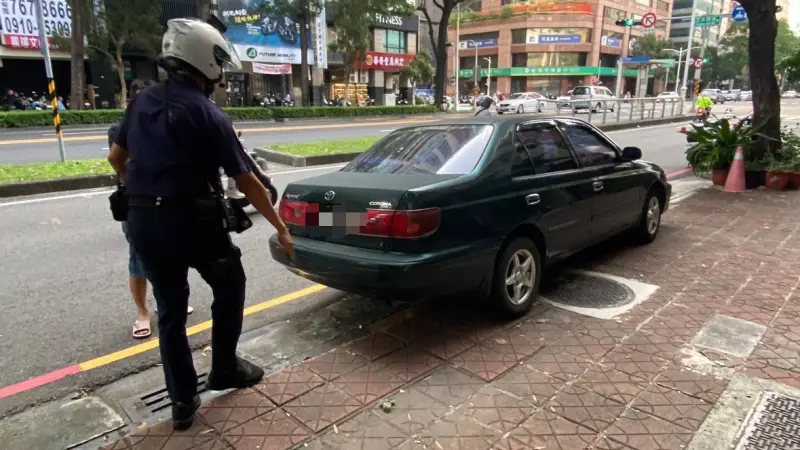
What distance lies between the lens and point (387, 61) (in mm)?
45625

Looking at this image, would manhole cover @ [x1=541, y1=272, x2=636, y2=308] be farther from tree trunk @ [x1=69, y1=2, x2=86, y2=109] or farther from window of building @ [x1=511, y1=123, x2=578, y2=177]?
tree trunk @ [x1=69, y1=2, x2=86, y2=109]

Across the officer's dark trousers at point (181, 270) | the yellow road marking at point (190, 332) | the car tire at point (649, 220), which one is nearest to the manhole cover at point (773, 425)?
the officer's dark trousers at point (181, 270)

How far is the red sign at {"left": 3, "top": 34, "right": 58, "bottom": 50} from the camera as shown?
2633cm

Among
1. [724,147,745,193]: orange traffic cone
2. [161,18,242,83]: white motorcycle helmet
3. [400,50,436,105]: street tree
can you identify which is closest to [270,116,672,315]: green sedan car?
[161,18,242,83]: white motorcycle helmet

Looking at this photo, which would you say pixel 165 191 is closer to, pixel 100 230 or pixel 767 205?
pixel 100 230

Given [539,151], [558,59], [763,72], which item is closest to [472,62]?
[558,59]

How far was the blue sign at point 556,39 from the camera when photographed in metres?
68.4

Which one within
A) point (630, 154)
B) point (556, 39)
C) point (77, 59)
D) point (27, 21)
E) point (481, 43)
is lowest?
point (630, 154)

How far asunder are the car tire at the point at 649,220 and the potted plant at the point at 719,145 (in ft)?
14.7

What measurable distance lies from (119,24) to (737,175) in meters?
26.5

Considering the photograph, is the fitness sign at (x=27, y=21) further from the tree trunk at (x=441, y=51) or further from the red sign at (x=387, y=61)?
the red sign at (x=387, y=61)

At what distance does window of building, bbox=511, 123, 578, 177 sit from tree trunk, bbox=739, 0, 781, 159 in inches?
274

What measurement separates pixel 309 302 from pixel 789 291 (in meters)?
3.94

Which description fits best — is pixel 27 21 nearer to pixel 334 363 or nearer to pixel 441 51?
pixel 441 51
